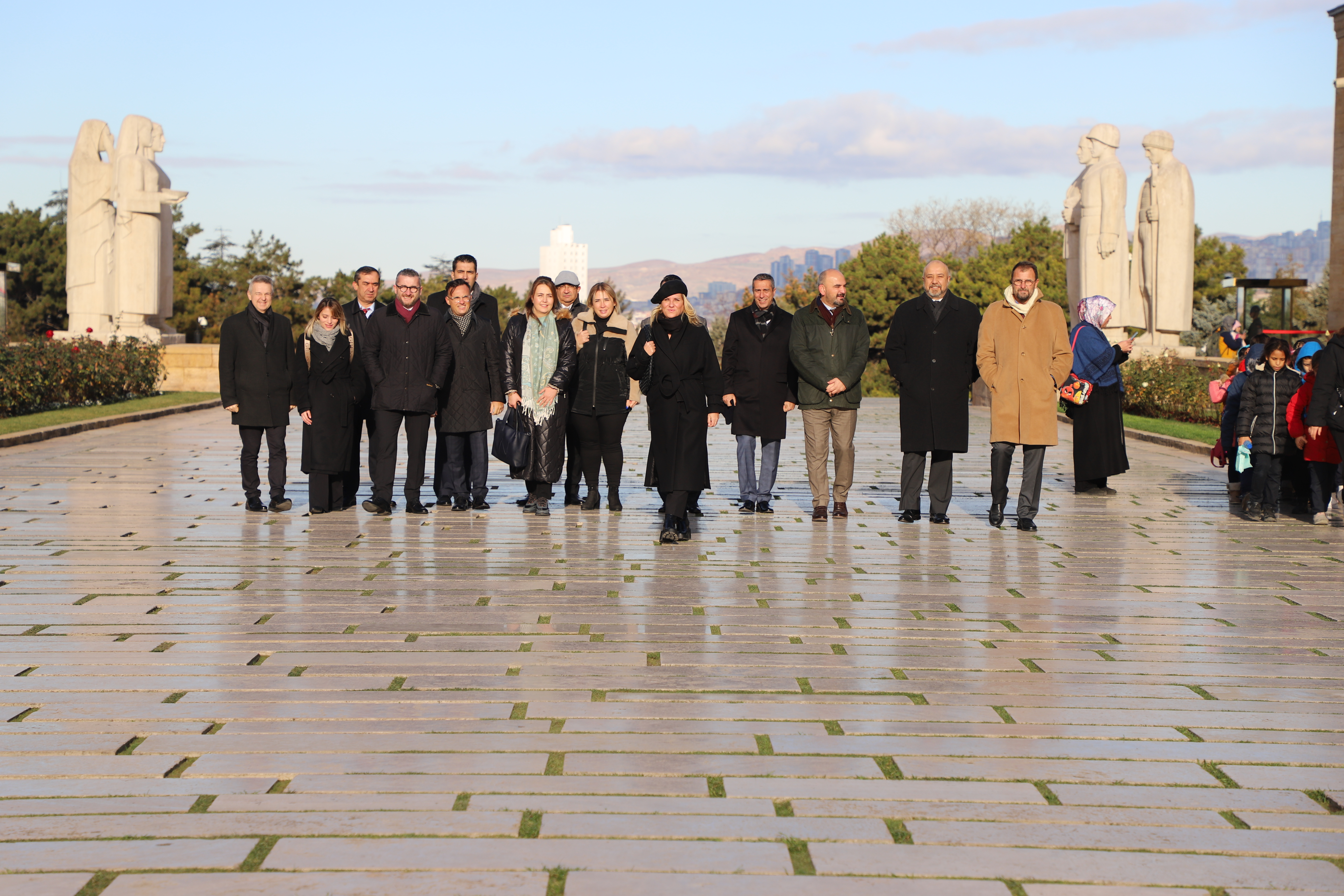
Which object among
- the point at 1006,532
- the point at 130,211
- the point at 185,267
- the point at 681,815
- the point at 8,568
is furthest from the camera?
the point at 185,267

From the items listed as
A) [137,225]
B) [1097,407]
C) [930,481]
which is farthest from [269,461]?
[137,225]

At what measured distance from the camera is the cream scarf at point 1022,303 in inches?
397

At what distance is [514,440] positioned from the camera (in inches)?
417

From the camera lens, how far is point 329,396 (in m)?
10.5

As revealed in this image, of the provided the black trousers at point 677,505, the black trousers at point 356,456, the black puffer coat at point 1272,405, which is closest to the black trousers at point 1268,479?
the black puffer coat at point 1272,405

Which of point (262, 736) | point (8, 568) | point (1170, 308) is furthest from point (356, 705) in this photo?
point (1170, 308)

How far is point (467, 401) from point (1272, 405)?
6.15 meters

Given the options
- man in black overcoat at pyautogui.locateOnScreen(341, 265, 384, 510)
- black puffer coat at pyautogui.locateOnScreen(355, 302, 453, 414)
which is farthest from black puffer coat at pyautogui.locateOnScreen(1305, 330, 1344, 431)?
man in black overcoat at pyautogui.locateOnScreen(341, 265, 384, 510)

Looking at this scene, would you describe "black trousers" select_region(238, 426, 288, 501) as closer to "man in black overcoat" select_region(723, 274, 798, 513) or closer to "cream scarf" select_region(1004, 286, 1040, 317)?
"man in black overcoat" select_region(723, 274, 798, 513)

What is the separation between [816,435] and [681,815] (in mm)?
6982

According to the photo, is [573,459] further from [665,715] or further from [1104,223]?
[1104,223]

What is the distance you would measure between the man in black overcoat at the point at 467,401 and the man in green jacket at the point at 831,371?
2378 mm

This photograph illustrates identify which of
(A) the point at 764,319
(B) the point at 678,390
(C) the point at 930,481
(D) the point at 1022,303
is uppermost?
(D) the point at 1022,303

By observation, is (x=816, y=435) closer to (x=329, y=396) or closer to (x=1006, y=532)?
(x=1006, y=532)
